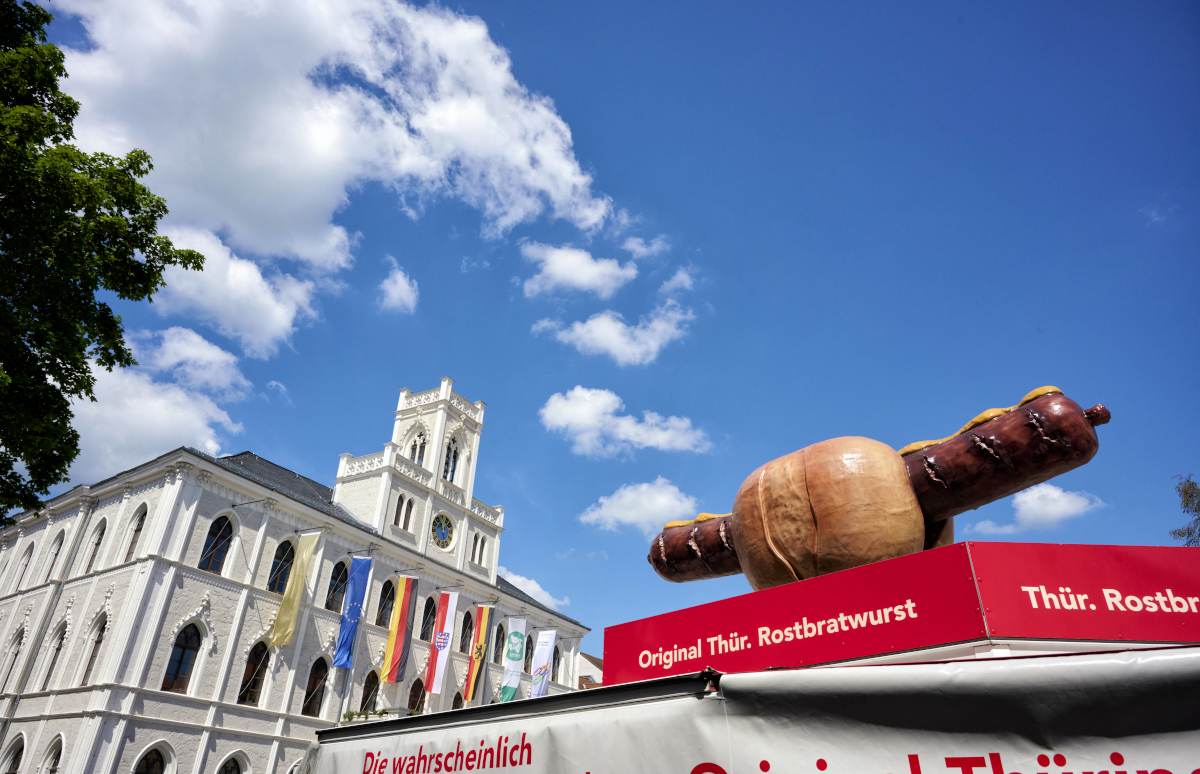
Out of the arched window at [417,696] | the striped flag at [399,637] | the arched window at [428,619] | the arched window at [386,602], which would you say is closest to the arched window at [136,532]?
the arched window at [386,602]

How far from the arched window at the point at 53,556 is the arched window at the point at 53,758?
28.5 ft

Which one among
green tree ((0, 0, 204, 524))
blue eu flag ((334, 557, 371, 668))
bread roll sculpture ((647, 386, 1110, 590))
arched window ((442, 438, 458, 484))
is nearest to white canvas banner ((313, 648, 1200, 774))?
bread roll sculpture ((647, 386, 1110, 590))

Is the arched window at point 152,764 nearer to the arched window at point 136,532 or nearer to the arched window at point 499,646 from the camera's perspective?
the arched window at point 136,532

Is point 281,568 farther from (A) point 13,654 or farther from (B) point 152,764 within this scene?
(A) point 13,654

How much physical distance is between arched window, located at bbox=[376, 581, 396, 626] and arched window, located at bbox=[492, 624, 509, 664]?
6971 mm

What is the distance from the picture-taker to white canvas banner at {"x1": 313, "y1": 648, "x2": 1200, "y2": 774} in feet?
6.64

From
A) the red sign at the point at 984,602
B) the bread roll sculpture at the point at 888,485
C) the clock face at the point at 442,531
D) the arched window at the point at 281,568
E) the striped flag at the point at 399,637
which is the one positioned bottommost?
the red sign at the point at 984,602

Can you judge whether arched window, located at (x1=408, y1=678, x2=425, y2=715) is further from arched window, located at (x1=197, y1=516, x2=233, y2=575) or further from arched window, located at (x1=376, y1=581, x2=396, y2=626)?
arched window, located at (x1=197, y1=516, x2=233, y2=575)

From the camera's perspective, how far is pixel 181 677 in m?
22.1

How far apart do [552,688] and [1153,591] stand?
39.2m

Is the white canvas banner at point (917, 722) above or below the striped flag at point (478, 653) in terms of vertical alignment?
below

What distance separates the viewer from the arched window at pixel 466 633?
32.6 meters

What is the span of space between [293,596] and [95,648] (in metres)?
6.26

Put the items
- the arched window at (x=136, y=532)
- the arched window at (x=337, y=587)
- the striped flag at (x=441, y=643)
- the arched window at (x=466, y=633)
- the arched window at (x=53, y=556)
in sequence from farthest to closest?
the arched window at (x=466, y=633)
the striped flag at (x=441, y=643)
the arched window at (x=337, y=587)
the arched window at (x=53, y=556)
the arched window at (x=136, y=532)
